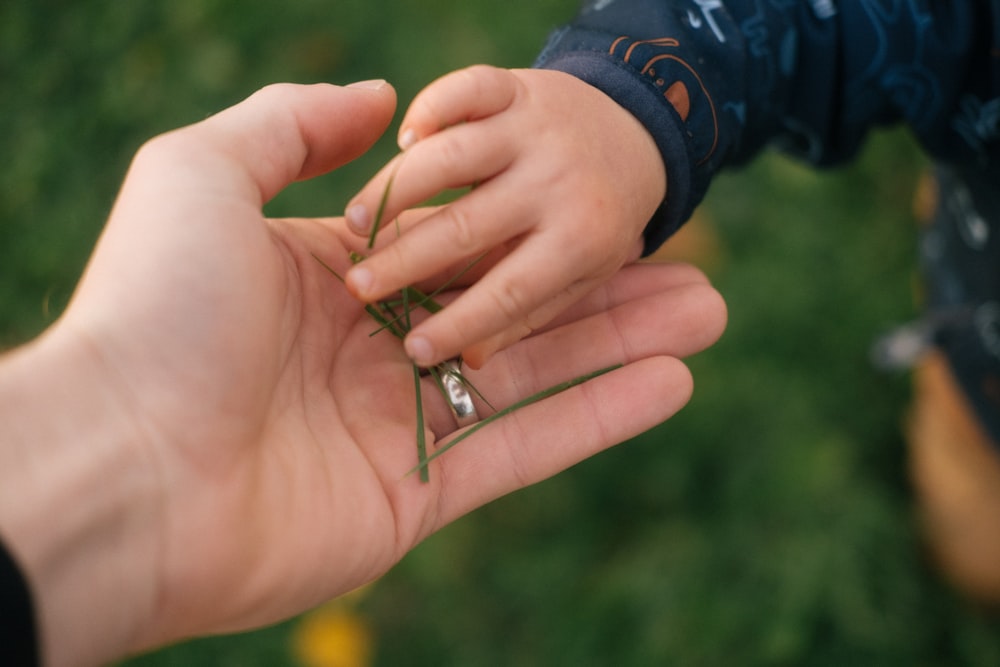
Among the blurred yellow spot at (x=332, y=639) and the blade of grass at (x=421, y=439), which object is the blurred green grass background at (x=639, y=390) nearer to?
the blurred yellow spot at (x=332, y=639)

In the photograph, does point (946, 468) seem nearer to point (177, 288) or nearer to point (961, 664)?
point (961, 664)

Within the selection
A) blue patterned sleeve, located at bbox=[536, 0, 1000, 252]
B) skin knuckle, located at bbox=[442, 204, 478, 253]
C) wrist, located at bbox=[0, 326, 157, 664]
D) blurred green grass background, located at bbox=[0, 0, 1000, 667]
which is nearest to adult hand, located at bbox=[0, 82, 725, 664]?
wrist, located at bbox=[0, 326, 157, 664]

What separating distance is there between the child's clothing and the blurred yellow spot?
1266mm

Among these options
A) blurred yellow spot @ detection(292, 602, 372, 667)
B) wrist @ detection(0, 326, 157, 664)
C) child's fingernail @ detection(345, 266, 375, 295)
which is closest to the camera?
wrist @ detection(0, 326, 157, 664)

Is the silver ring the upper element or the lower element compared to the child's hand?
lower

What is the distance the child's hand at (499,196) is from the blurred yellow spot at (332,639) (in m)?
1.16

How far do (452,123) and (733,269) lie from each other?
1.41 m

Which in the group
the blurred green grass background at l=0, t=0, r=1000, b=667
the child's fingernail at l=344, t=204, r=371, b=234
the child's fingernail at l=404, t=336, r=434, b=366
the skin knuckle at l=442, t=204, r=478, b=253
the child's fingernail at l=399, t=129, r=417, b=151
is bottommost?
the blurred green grass background at l=0, t=0, r=1000, b=667

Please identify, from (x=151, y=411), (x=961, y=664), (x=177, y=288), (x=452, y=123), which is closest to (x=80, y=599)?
(x=151, y=411)

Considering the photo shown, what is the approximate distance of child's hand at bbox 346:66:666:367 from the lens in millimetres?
1107

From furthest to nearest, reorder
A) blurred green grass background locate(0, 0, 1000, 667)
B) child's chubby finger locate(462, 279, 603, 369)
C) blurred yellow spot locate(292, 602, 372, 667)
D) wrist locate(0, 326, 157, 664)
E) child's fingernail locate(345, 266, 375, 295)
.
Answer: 1. blurred yellow spot locate(292, 602, 372, 667)
2. blurred green grass background locate(0, 0, 1000, 667)
3. child's chubby finger locate(462, 279, 603, 369)
4. child's fingernail locate(345, 266, 375, 295)
5. wrist locate(0, 326, 157, 664)

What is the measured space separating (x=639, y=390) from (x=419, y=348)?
40cm

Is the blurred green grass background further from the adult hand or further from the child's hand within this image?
the child's hand

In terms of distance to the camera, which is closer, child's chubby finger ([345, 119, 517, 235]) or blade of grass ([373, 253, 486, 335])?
child's chubby finger ([345, 119, 517, 235])
